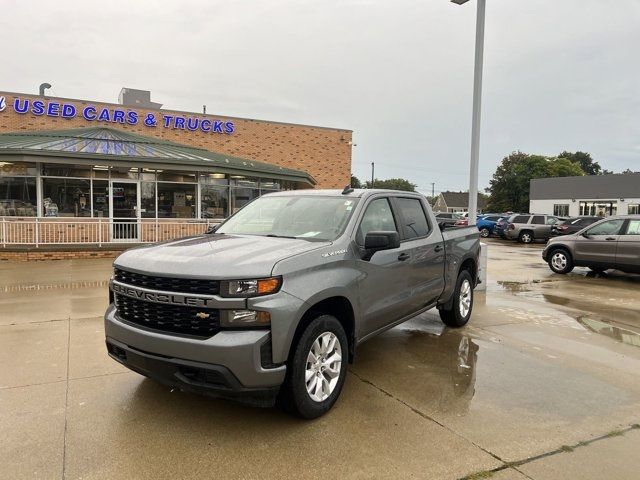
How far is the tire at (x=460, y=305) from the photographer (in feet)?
20.5

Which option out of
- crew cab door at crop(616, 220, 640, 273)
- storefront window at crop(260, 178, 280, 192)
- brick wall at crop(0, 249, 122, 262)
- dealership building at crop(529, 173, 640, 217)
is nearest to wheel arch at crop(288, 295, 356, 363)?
crew cab door at crop(616, 220, 640, 273)

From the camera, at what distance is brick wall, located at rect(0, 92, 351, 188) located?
66.1 ft

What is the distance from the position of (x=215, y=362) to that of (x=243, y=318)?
1.09 feet

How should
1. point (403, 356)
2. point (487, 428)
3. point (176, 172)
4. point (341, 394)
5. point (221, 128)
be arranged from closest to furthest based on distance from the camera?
point (487, 428) → point (341, 394) → point (403, 356) → point (176, 172) → point (221, 128)

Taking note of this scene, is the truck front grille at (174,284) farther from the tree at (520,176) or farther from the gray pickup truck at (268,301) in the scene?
the tree at (520,176)

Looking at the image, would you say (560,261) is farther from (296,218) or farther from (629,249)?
(296,218)

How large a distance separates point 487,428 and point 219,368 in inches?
80.8

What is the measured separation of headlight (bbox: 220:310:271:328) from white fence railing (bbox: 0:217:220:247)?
10.7 meters

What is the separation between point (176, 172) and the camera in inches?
713

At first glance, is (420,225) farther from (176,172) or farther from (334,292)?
(176,172)

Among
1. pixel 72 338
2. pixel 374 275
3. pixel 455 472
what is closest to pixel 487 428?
pixel 455 472

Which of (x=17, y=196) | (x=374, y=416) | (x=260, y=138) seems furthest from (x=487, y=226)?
(x=374, y=416)

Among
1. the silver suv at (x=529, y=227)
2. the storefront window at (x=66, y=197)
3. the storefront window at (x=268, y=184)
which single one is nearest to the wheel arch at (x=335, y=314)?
the storefront window at (x=66, y=197)

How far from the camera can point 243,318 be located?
319cm
